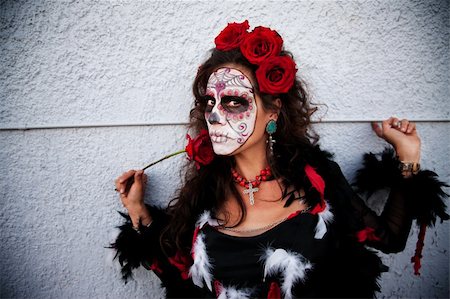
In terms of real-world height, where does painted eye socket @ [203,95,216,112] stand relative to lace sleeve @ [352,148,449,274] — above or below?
above

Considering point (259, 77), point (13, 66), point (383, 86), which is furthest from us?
point (383, 86)

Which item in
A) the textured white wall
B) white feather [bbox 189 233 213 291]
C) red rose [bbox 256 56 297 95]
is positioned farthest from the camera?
the textured white wall

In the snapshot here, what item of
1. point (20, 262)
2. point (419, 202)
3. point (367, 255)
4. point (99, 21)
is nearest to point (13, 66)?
point (99, 21)

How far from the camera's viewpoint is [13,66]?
1746 millimetres

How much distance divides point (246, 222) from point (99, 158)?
103 cm

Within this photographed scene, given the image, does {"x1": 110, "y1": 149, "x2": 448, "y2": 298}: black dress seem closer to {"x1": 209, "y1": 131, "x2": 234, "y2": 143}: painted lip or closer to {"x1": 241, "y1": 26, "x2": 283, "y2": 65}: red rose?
{"x1": 209, "y1": 131, "x2": 234, "y2": 143}: painted lip

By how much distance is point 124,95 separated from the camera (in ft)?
5.91

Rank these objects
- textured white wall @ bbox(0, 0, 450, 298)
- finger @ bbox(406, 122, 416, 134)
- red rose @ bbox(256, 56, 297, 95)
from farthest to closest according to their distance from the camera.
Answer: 1. textured white wall @ bbox(0, 0, 450, 298)
2. finger @ bbox(406, 122, 416, 134)
3. red rose @ bbox(256, 56, 297, 95)

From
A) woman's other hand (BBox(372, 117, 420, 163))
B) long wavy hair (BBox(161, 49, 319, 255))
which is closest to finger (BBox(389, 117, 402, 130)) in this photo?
woman's other hand (BBox(372, 117, 420, 163))

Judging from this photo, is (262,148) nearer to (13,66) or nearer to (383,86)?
(383,86)

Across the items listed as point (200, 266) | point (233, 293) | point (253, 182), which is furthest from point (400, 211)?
point (200, 266)

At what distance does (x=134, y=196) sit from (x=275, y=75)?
1.02 m

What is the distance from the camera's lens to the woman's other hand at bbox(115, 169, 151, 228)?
5.38 feet

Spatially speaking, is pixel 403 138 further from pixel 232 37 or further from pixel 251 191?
pixel 232 37
